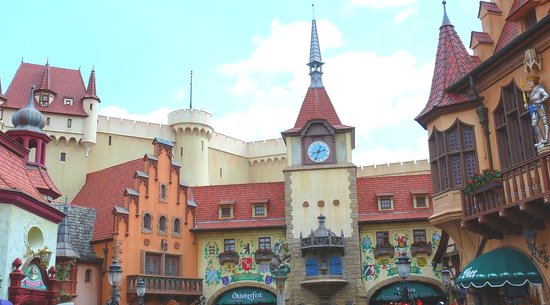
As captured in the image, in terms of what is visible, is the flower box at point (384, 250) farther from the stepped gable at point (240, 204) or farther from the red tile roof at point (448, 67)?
the red tile roof at point (448, 67)

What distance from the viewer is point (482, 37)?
2194 cm

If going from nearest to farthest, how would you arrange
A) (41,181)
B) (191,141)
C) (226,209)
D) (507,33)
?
(507,33) < (41,181) < (226,209) < (191,141)

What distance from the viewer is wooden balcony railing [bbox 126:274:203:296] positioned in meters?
37.0

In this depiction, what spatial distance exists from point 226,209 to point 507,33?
88.4 ft

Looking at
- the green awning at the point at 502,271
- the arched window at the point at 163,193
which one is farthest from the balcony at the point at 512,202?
the arched window at the point at 163,193

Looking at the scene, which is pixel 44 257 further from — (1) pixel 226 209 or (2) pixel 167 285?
(1) pixel 226 209

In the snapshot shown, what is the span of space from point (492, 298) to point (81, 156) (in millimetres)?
40795

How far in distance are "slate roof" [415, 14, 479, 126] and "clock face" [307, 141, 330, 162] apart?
1961 centimetres

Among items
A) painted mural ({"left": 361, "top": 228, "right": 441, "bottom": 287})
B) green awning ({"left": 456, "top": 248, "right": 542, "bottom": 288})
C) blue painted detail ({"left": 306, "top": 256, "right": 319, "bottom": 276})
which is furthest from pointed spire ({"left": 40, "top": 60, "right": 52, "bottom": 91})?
green awning ({"left": 456, "top": 248, "right": 542, "bottom": 288})

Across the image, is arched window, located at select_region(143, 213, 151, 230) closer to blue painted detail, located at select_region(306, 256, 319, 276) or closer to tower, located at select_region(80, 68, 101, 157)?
blue painted detail, located at select_region(306, 256, 319, 276)

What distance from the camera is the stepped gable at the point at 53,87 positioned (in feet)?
173

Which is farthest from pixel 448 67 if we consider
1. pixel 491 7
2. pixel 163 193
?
pixel 163 193

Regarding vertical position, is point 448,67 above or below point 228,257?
above

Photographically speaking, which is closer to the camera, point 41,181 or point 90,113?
point 41,181
